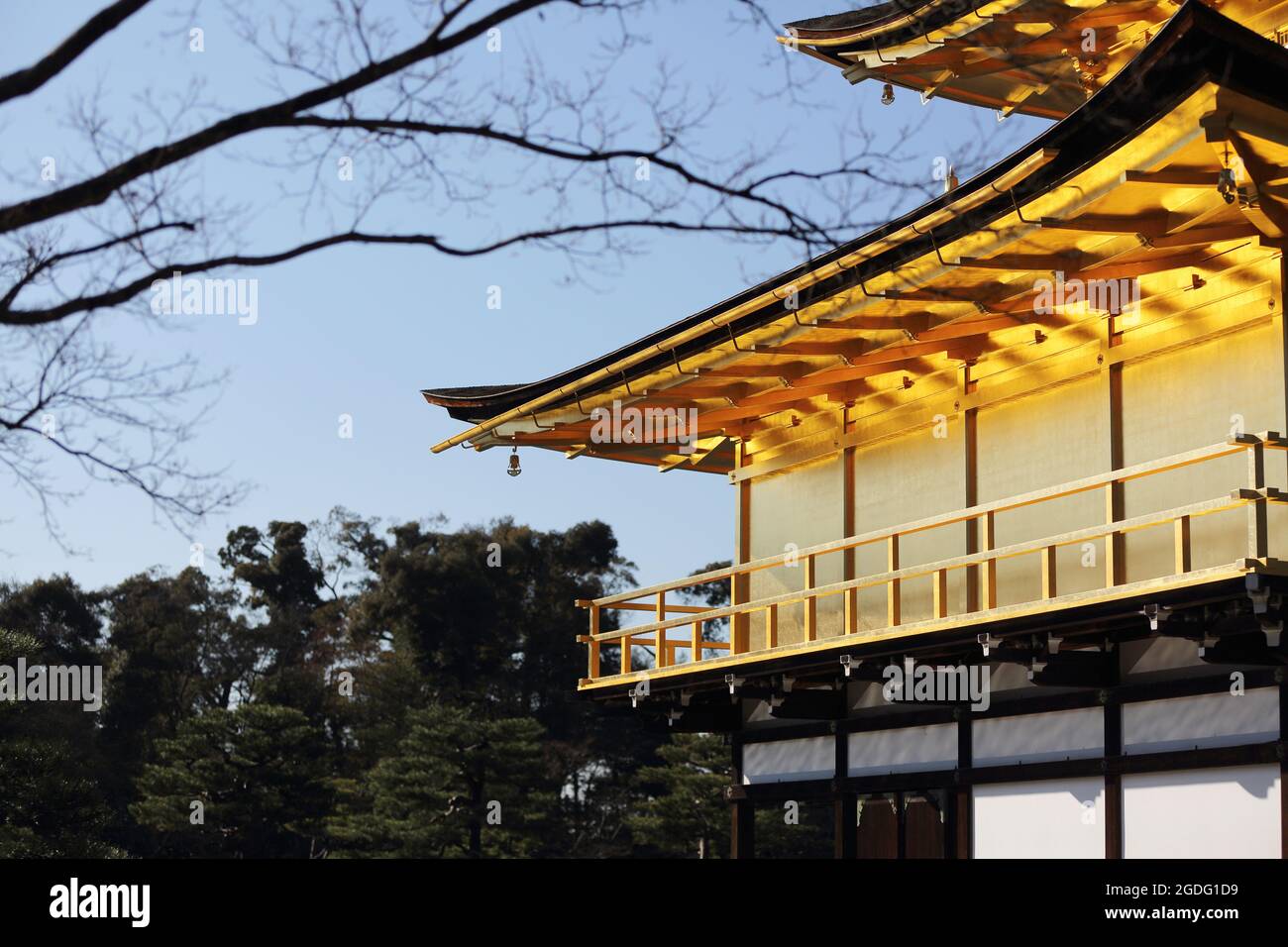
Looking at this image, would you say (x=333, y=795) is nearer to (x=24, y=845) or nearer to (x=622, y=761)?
(x=622, y=761)

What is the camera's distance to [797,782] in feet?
50.6

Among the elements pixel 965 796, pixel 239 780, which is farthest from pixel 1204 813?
pixel 239 780

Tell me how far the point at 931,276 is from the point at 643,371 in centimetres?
375

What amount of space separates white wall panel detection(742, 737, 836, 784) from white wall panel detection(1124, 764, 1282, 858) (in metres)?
4.04

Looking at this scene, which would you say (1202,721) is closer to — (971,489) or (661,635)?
(971,489)

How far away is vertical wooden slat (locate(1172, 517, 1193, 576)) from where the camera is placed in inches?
388

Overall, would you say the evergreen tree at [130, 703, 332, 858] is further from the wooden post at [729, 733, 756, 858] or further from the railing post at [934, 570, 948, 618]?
the railing post at [934, 570, 948, 618]

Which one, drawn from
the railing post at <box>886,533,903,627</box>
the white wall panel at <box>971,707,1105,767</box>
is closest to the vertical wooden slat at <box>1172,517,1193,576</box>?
the white wall panel at <box>971,707,1105,767</box>

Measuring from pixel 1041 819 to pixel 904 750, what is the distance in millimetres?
1934

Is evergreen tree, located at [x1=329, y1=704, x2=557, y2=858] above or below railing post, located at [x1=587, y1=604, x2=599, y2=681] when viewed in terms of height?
below

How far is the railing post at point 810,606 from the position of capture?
1392 centimetres

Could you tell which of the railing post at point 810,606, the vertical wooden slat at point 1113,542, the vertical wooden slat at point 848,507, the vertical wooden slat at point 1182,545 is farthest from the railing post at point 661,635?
the vertical wooden slat at point 1182,545

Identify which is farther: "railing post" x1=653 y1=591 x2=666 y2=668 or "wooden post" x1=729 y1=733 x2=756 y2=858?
"wooden post" x1=729 y1=733 x2=756 y2=858
